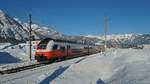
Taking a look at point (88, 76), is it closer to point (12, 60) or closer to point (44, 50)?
point (44, 50)

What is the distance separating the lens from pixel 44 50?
3503 cm

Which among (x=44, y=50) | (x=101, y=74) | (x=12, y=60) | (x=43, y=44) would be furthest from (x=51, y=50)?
(x=12, y=60)

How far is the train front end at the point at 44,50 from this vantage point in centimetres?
3462

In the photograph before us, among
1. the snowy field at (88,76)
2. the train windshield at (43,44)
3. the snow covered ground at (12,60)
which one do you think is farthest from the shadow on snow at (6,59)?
the snowy field at (88,76)

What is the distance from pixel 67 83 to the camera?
1886 cm

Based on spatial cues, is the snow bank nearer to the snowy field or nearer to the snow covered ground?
the snowy field

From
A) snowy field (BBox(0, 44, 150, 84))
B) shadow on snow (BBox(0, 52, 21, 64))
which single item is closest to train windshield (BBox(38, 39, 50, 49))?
shadow on snow (BBox(0, 52, 21, 64))

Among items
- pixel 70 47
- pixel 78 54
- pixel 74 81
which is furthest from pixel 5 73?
pixel 78 54

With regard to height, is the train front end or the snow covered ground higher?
the train front end

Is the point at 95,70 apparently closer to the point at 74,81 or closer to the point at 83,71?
the point at 83,71

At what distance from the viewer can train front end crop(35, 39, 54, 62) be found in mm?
34625

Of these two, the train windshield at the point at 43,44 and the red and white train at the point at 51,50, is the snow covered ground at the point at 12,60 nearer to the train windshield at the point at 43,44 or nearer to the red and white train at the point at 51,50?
the red and white train at the point at 51,50

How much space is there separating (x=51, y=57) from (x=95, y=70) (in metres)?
10.9

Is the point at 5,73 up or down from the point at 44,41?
down
